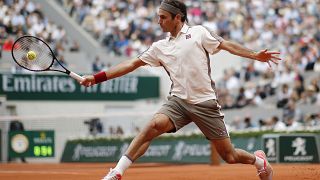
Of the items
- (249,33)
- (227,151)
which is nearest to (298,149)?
(249,33)

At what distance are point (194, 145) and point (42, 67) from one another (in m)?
15.4

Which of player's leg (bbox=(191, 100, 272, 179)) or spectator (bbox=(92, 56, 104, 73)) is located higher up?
spectator (bbox=(92, 56, 104, 73))

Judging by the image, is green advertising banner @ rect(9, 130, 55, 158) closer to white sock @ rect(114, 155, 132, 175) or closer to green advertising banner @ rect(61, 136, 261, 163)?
green advertising banner @ rect(61, 136, 261, 163)

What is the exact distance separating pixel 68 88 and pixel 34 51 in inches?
878

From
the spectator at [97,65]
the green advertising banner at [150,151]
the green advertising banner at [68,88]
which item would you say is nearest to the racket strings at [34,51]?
the green advertising banner at [150,151]

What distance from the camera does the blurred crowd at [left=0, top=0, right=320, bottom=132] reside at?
31.0 meters

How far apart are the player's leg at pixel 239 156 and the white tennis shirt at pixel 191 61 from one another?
0.60 meters

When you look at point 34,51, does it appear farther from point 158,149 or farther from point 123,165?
point 158,149

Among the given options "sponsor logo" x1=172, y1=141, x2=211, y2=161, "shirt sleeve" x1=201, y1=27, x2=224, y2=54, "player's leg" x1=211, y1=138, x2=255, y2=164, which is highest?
"shirt sleeve" x1=201, y1=27, x2=224, y2=54

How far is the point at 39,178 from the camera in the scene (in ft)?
54.1


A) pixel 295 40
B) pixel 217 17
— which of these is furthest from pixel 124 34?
pixel 295 40

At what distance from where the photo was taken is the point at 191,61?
1114cm

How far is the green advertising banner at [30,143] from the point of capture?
28.6 m

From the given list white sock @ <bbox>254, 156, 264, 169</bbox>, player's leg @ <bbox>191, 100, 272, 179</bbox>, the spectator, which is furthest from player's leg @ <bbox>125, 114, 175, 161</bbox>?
the spectator
